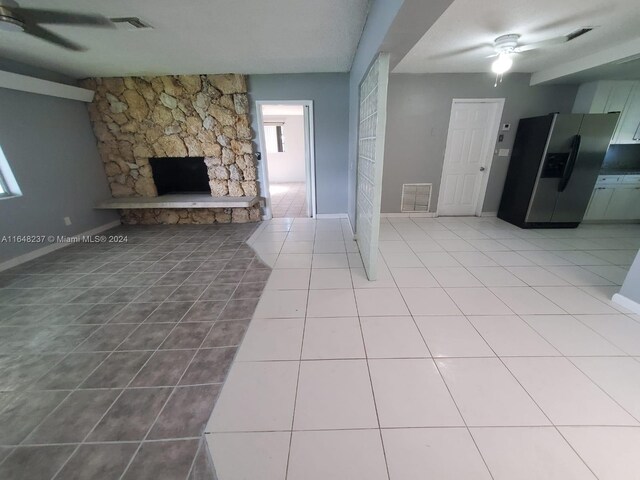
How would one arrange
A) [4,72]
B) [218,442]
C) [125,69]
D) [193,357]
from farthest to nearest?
[125,69] → [4,72] → [193,357] → [218,442]

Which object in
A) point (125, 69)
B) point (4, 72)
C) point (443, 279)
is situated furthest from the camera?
point (125, 69)

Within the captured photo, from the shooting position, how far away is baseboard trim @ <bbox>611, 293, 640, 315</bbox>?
6.56ft

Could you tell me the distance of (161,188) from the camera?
4660 mm

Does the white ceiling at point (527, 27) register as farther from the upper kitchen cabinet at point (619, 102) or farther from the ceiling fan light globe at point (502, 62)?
the upper kitchen cabinet at point (619, 102)

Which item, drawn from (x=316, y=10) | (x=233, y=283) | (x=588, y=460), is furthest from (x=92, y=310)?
(x=588, y=460)

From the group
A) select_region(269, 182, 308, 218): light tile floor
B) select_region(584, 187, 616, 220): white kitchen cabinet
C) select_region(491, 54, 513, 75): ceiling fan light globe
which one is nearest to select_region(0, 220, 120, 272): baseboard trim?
select_region(269, 182, 308, 218): light tile floor

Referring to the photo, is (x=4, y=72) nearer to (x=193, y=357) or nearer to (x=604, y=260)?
(x=193, y=357)

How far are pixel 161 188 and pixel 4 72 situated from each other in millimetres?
2177

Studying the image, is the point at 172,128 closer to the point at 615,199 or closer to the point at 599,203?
the point at 599,203

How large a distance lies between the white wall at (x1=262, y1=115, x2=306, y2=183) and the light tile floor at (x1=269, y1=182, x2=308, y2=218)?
100 cm

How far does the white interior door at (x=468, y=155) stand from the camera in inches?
161

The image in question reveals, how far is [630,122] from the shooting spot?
147 inches

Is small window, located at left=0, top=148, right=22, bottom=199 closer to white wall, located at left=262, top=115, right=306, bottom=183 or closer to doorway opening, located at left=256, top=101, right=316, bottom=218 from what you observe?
doorway opening, located at left=256, top=101, right=316, bottom=218

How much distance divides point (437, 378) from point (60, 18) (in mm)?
4113
